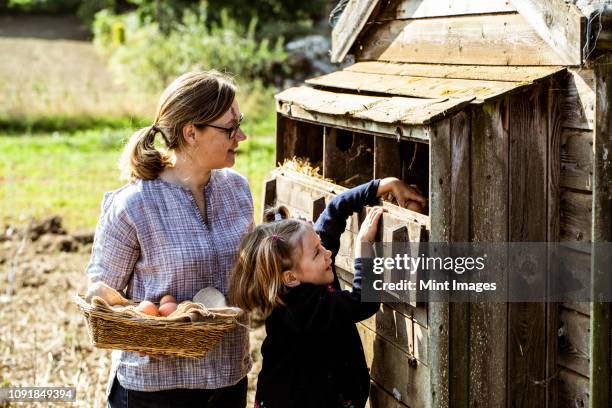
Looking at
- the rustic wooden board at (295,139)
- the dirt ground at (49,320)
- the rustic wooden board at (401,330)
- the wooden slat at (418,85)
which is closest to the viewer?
the wooden slat at (418,85)

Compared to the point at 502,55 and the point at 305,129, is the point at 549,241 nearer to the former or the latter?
the point at 502,55

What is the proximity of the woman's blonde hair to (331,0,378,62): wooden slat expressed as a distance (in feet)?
5.47

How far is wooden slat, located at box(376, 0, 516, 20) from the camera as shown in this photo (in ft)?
12.6

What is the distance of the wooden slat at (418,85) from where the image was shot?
3.36 meters

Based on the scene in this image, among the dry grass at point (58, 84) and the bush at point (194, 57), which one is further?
the bush at point (194, 57)

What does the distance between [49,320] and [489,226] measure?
481 cm

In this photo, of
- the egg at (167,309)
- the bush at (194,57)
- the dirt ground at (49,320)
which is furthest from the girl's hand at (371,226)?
the bush at (194,57)

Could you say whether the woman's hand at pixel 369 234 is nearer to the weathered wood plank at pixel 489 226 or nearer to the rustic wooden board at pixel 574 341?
the weathered wood plank at pixel 489 226

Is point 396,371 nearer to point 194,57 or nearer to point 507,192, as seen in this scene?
point 507,192

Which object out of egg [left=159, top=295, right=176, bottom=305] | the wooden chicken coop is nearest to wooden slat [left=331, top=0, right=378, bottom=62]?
the wooden chicken coop

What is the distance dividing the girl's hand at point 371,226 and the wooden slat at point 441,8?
1075 millimetres

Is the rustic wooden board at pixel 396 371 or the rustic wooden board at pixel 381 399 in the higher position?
the rustic wooden board at pixel 396 371

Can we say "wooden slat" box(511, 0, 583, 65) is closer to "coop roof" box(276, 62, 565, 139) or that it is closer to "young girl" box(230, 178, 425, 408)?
"coop roof" box(276, 62, 565, 139)

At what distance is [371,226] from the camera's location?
3.57 metres
